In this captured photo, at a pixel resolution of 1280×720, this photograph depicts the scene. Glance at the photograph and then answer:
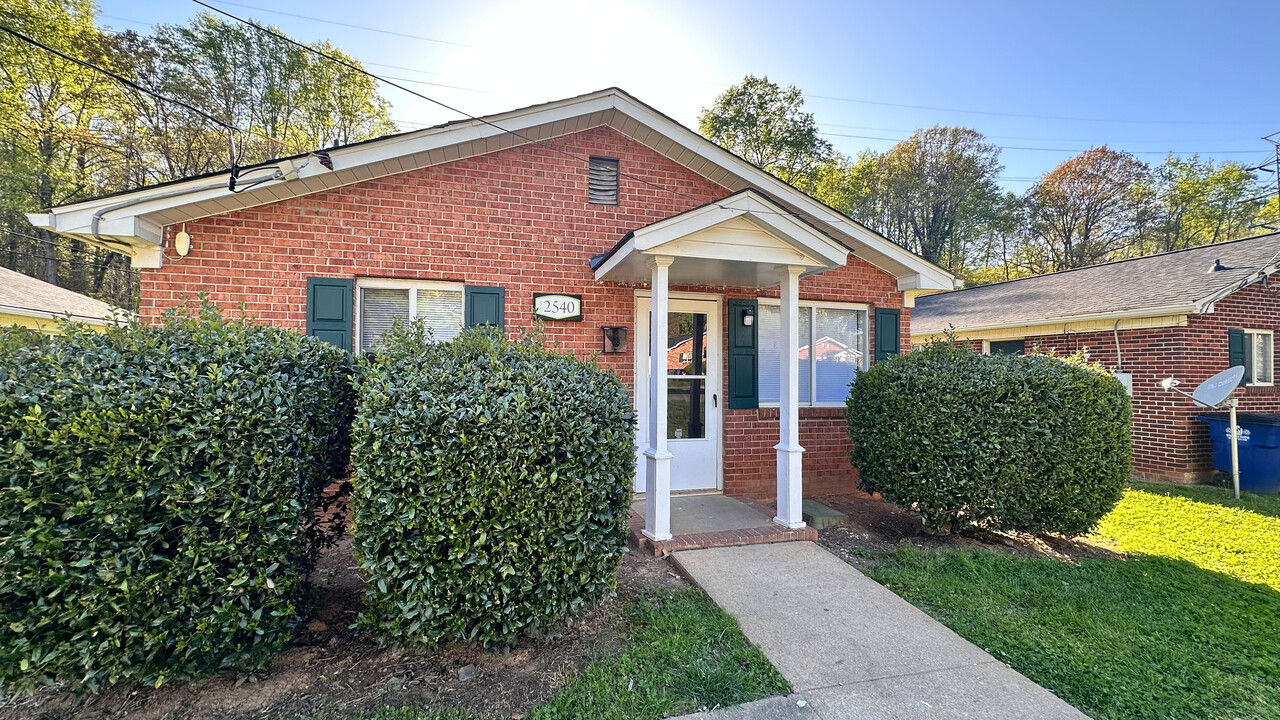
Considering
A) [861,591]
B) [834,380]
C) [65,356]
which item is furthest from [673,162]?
[65,356]

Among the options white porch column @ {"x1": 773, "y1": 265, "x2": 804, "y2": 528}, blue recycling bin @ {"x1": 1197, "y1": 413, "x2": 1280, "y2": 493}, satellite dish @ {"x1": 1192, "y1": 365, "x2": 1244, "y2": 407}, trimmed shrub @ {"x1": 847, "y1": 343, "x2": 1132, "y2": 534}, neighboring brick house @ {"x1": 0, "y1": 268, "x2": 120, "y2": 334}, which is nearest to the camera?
trimmed shrub @ {"x1": 847, "y1": 343, "x2": 1132, "y2": 534}

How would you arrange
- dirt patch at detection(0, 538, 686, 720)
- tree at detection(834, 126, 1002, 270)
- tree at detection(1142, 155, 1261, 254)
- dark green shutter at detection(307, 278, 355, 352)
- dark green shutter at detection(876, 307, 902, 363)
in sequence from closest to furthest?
dirt patch at detection(0, 538, 686, 720), dark green shutter at detection(307, 278, 355, 352), dark green shutter at detection(876, 307, 902, 363), tree at detection(1142, 155, 1261, 254), tree at detection(834, 126, 1002, 270)

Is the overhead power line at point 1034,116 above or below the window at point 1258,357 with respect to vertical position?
above

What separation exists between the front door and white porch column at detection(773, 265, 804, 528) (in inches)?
45.5

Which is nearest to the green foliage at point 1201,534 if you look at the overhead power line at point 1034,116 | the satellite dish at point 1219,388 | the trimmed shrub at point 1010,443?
the trimmed shrub at point 1010,443

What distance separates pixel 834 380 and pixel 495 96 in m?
6.10

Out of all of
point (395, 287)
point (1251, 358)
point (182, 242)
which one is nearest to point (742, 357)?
point (395, 287)

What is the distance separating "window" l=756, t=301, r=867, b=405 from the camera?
6.16 m

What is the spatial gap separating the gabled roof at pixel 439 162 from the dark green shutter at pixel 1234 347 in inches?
240

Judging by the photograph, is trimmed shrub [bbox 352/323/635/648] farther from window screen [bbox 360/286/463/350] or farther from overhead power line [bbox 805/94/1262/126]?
overhead power line [bbox 805/94/1262/126]

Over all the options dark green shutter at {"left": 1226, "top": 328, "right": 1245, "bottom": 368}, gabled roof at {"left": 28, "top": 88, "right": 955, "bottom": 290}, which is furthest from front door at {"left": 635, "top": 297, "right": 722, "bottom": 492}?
dark green shutter at {"left": 1226, "top": 328, "right": 1245, "bottom": 368}

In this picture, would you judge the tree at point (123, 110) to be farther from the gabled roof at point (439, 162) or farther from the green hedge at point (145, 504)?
the green hedge at point (145, 504)

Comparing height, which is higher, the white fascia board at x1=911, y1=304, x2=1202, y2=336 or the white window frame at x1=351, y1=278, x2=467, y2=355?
the white fascia board at x1=911, y1=304, x2=1202, y2=336

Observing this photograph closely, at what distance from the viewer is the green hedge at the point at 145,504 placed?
2012 millimetres
